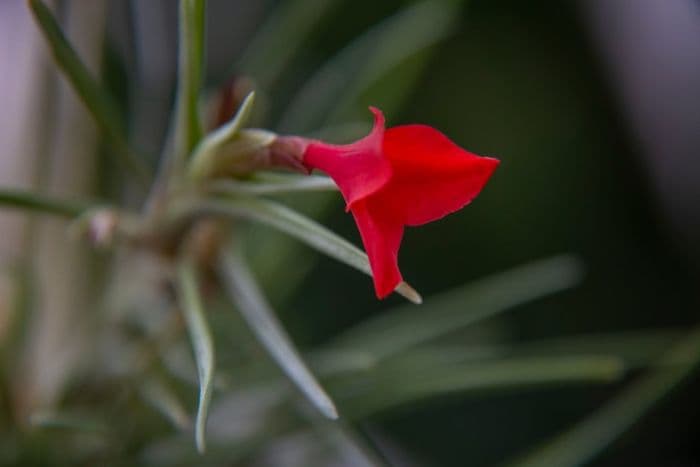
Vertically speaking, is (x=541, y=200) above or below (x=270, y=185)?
below

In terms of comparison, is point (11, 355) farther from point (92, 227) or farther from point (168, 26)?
point (168, 26)

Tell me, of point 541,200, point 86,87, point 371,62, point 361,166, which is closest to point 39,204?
point 86,87

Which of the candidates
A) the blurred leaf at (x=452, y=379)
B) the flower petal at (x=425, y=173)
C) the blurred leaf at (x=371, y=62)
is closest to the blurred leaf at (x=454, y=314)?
A: the blurred leaf at (x=452, y=379)

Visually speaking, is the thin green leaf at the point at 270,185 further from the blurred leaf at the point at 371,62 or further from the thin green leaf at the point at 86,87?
the blurred leaf at the point at 371,62

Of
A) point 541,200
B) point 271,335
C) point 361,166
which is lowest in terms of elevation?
point 541,200

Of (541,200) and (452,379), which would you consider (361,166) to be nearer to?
(452,379)

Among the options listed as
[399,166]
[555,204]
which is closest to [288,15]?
[399,166]
